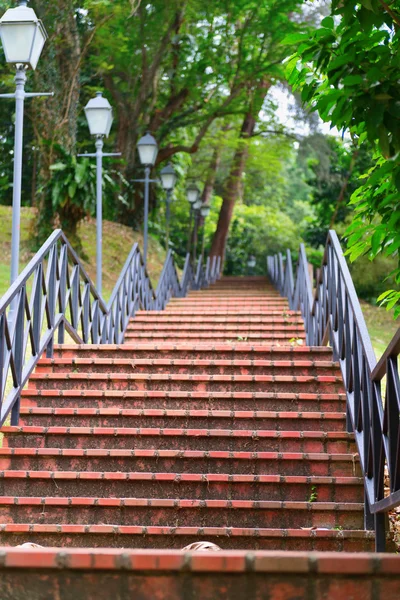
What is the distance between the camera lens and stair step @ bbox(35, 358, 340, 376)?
6.60 m

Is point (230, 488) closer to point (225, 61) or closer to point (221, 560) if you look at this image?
point (221, 560)

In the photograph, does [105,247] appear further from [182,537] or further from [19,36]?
[182,537]

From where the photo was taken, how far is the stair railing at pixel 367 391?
151 inches

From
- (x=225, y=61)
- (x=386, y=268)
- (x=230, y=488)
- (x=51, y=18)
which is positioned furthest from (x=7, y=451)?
(x=386, y=268)

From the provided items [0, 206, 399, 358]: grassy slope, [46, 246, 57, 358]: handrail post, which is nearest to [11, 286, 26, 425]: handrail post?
[46, 246, 57, 358]: handrail post

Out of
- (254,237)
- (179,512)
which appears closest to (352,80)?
(179,512)

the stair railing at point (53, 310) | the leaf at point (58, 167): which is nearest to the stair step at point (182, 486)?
the stair railing at point (53, 310)

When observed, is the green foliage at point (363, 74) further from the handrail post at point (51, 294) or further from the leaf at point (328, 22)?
the handrail post at point (51, 294)

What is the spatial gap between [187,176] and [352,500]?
2123cm

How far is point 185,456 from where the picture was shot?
5258 mm

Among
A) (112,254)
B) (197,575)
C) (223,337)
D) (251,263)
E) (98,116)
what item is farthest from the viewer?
(251,263)

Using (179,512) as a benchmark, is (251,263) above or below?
above

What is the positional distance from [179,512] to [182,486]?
0.23 m

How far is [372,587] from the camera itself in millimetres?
2197
